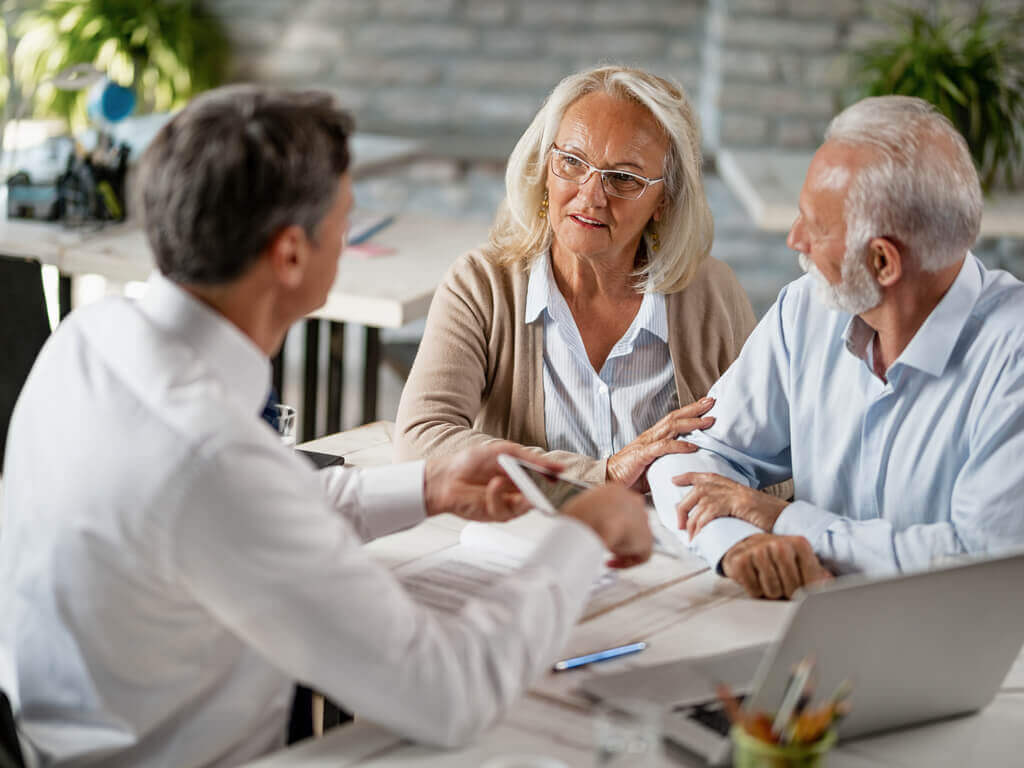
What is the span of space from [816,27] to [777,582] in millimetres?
3556

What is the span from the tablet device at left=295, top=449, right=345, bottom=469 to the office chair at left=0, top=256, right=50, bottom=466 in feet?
2.73

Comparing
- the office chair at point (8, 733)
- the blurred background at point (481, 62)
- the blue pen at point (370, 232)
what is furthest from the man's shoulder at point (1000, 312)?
the blurred background at point (481, 62)

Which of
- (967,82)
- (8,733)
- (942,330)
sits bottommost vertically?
(8,733)

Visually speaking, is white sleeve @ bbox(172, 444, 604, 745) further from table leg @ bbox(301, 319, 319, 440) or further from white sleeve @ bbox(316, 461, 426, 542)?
table leg @ bbox(301, 319, 319, 440)

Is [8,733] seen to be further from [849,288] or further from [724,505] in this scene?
[849,288]

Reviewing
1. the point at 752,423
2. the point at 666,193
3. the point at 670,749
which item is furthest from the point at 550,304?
the point at 670,749

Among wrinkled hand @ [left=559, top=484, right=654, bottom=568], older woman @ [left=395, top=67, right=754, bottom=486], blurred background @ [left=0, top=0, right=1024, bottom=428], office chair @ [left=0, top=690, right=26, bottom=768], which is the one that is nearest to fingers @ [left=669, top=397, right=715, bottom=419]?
older woman @ [left=395, top=67, right=754, bottom=486]

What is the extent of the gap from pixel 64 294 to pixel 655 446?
222 cm

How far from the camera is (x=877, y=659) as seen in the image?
114 centimetres

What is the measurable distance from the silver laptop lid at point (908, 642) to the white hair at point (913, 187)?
1.87ft

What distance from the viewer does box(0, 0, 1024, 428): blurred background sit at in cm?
Result: 457

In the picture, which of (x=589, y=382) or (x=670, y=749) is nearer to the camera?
(x=670, y=749)

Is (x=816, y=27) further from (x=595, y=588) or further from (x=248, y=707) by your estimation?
(x=248, y=707)

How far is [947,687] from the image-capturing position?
1.22 metres
